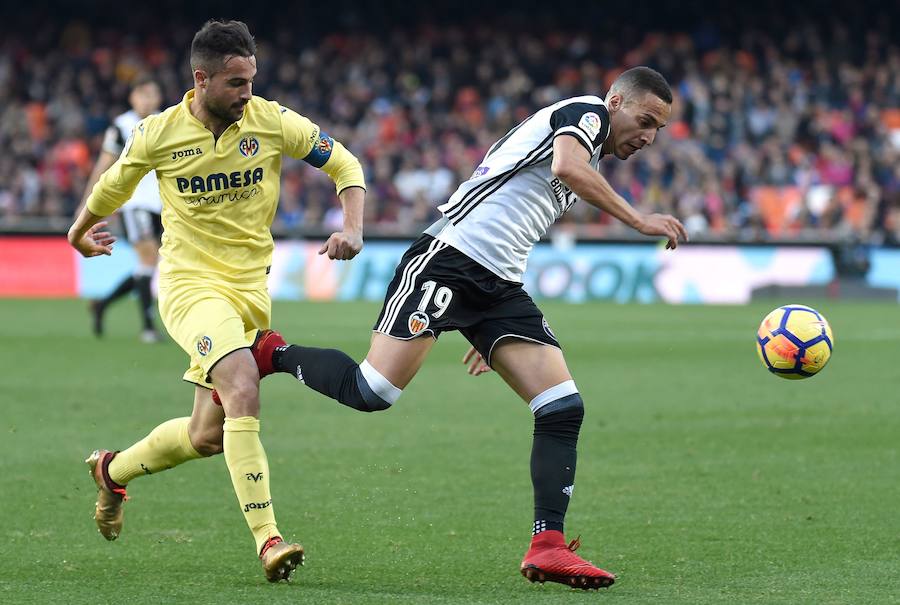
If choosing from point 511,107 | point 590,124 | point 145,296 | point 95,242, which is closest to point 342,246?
point 590,124

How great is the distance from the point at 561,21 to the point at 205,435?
2937 cm

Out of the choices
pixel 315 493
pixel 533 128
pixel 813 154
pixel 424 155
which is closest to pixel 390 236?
pixel 424 155

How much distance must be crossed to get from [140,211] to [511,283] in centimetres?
896

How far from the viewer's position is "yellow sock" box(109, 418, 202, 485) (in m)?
6.04

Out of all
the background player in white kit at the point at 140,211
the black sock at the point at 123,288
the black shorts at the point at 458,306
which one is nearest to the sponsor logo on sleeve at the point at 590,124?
the black shorts at the point at 458,306

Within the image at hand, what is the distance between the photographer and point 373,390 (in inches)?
226

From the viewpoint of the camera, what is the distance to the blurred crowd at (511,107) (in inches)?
1040

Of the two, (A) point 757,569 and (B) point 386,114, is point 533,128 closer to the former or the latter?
(A) point 757,569

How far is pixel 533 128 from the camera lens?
5.75 metres

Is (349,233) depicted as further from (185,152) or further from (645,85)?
(645,85)

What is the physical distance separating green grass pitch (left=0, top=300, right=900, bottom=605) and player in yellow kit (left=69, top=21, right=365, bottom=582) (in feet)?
1.48

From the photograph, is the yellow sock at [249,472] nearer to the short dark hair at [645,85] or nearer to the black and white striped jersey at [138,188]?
the short dark hair at [645,85]

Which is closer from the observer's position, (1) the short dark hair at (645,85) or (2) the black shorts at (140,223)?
(1) the short dark hair at (645,85)

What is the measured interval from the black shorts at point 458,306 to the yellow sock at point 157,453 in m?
0.99
